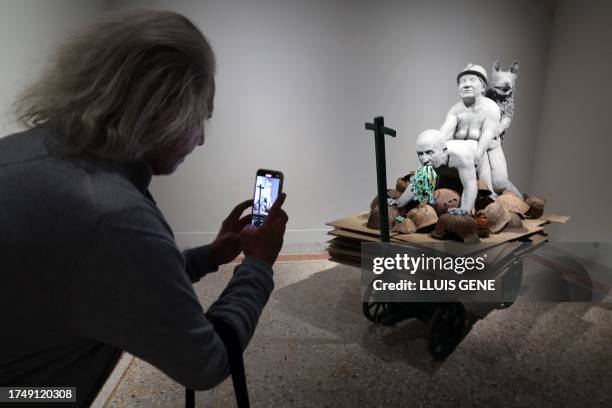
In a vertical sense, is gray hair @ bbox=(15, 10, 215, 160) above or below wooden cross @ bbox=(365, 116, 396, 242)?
above

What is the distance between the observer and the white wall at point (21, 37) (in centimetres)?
152

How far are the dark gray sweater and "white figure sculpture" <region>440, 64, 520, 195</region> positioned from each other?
173cm

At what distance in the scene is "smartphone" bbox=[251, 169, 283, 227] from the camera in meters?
1.27

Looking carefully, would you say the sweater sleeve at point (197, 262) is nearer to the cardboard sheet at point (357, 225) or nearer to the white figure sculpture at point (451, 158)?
the cardboard sheet at point (357, 225)

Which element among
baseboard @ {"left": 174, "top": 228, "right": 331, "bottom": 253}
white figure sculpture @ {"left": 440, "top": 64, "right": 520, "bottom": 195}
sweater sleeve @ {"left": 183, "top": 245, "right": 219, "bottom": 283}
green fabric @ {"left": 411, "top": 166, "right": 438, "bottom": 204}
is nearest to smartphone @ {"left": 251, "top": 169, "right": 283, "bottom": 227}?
sweater sleeve @ {"left": 183, "top": 245, "right": 219, "bottom": 283}

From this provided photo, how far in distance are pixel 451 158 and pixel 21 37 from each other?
1974 mm

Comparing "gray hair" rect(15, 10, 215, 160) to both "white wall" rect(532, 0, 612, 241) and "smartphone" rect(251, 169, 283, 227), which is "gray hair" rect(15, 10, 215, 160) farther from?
"white wall" rect(532, 0, 612, 241)

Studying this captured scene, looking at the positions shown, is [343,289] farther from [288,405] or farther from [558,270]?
[558,270]

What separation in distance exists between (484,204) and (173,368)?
5.50ft

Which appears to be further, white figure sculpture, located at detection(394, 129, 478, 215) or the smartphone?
white figure sculpture, located at detection(394, 129, 478, 215)

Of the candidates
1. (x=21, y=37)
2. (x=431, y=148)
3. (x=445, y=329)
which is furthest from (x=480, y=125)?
(x=21, y=37)

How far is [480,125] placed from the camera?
1996 mm

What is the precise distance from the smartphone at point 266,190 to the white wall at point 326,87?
160cm

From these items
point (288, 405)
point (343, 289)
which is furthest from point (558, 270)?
point (288, 405)
